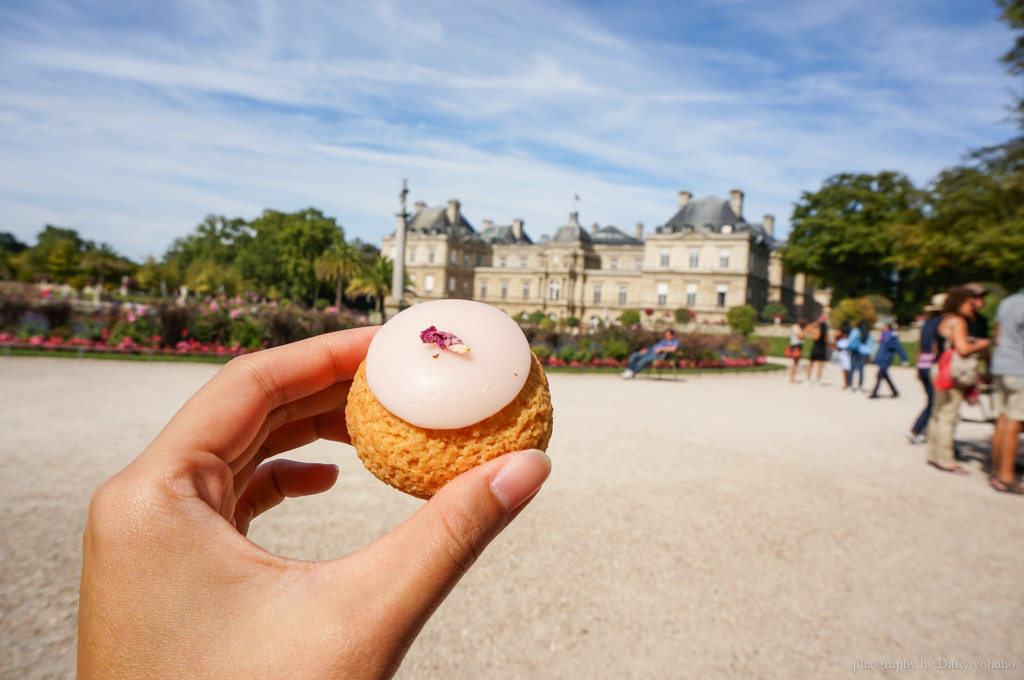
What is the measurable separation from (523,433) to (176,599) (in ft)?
3.04

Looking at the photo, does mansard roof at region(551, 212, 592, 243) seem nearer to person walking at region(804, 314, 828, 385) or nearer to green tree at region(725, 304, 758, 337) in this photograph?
green tree at region(725, 304, 758, 337)

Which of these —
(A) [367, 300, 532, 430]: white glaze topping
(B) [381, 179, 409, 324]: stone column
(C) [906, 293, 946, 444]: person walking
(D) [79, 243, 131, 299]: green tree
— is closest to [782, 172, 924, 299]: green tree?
(B) [381, 179, 409, 324]: stone column

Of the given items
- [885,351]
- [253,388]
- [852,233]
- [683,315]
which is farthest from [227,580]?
[683,315]

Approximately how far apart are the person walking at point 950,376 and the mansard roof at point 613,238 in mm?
61988

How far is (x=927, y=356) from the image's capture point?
827cm

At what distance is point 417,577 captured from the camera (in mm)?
Answer: 1272

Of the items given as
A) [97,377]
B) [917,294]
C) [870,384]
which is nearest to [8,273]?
[97,377]

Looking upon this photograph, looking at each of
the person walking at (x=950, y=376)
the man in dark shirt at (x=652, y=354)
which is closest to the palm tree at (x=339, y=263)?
the man in dark shirt at (x=652, y=354)

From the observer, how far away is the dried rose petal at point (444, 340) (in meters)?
1.58

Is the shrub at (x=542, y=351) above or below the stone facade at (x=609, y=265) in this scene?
below

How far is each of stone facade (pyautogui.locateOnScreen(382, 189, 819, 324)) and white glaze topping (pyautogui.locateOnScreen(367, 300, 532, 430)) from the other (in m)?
50.8

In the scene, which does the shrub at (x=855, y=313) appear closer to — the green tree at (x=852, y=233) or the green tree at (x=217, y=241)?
the green tree at (x=852, y=233)

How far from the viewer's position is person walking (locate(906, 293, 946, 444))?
7.50 metres

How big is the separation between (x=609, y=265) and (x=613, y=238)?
11.7 ft
